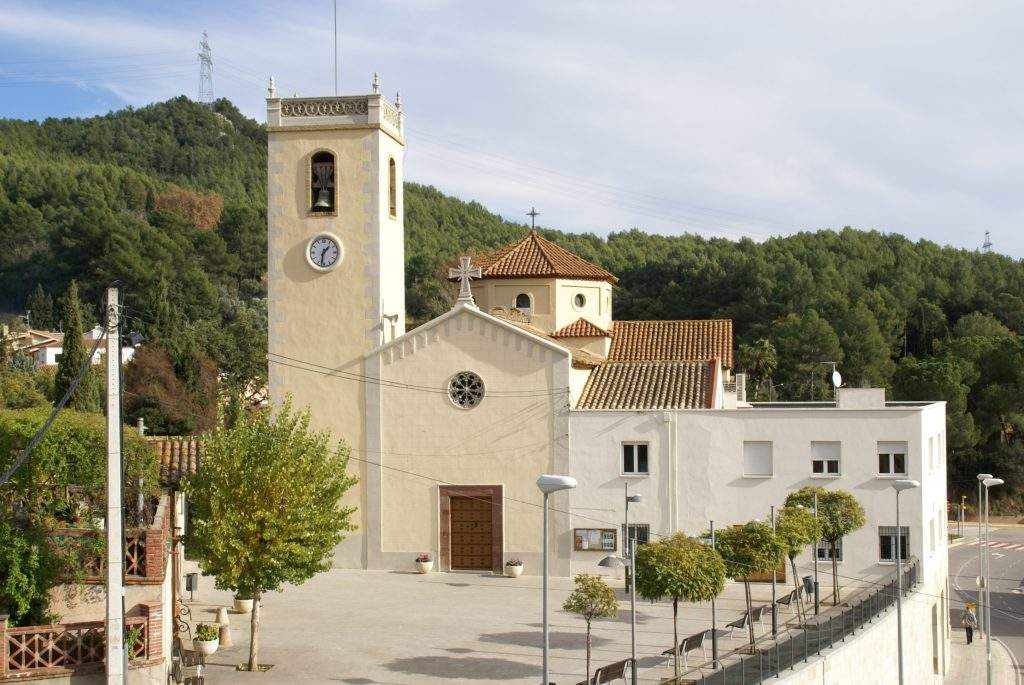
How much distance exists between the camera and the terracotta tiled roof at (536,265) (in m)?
44.8

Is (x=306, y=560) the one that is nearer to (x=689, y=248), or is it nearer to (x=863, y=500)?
(x=863, y=500)

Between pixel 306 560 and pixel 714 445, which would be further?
pixel 714 445

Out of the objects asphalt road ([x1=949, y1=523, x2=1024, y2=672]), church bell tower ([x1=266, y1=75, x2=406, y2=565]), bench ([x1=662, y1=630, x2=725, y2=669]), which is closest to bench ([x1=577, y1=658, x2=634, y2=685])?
bench ([x1=662, y1=630, x2=725, y2=669])

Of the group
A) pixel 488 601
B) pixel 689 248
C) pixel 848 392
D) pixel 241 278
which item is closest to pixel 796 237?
pixel 689 248

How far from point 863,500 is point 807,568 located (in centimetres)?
247

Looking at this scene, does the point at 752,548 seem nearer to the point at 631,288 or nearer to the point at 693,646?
the point at 693,646

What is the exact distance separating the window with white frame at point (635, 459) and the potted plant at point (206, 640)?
14.2 m

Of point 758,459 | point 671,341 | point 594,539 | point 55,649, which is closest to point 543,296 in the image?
point 671,341

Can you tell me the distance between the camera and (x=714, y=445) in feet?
118

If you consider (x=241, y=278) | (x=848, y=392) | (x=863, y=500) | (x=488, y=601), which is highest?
(x=241, y=278)

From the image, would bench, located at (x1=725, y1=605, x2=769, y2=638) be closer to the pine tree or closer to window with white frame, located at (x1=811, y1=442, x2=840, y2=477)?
window with white frame, located at (x1=811, y1=442, x2=840, y2=477)

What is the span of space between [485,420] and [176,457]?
8755mm

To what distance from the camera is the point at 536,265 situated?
4525 cm

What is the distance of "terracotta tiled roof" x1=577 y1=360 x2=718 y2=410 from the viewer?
36.6m
